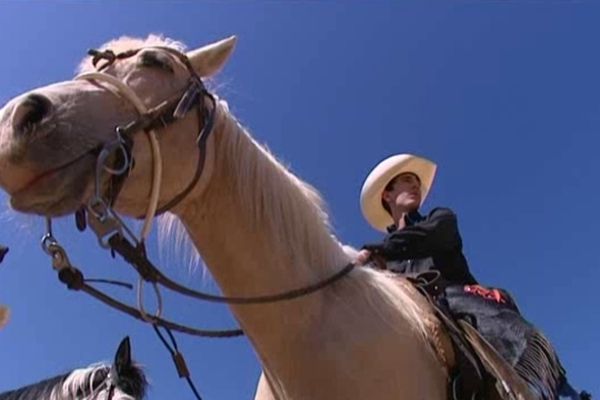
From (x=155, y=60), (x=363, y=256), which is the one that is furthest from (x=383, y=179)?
(x=155, y=60)

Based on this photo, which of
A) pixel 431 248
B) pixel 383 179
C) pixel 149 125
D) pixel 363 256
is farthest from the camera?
pixel 383 179

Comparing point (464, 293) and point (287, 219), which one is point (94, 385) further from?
point (287, 219)

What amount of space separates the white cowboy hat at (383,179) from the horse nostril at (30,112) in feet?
9.75

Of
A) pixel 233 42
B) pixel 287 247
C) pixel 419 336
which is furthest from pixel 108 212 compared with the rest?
pixel 419 336

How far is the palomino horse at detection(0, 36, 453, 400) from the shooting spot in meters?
2.46

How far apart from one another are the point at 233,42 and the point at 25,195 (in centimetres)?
110


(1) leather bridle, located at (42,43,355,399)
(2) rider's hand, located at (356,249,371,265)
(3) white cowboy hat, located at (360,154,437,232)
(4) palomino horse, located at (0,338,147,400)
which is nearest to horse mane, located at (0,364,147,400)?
(4) palomino horse, located at (0,338,147,400)

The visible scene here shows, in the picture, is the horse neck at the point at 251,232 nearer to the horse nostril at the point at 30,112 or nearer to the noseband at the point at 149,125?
the noseband at the point at 149,125

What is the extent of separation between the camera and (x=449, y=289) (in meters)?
3.73

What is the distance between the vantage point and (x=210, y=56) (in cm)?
301

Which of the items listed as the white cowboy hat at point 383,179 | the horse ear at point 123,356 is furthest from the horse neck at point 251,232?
the horse ear at point 123,356

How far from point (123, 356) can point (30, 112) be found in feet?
17.9

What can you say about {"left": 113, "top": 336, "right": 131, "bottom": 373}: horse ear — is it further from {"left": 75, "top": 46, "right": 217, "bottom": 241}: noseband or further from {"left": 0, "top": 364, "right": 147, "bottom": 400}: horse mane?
{"left": 75, "top": 46, "right": 217, "bottom": 241}: noseband

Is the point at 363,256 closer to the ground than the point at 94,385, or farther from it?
farther from it
